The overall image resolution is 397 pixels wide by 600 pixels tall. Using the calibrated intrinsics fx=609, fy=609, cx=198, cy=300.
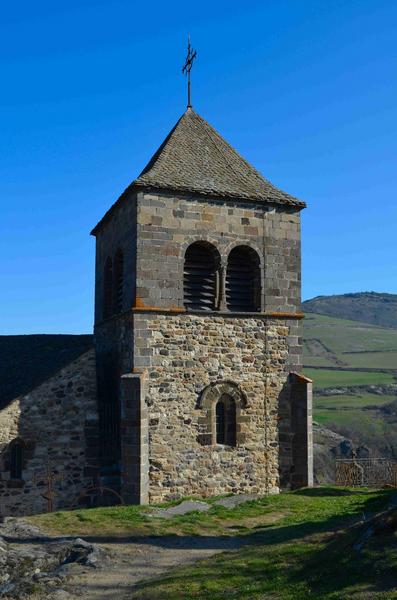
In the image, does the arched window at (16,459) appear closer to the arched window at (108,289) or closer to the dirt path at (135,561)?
the dirt path at (135,561)

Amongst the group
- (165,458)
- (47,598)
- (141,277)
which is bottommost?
(47,598)

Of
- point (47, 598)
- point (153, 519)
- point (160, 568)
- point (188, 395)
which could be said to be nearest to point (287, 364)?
point (188, 395)

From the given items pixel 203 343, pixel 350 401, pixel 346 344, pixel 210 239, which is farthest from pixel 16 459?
pixel 346 344

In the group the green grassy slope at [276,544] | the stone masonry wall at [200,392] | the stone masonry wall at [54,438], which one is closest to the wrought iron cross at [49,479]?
the stone masonry wall at [54,438]

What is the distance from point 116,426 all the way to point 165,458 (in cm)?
196

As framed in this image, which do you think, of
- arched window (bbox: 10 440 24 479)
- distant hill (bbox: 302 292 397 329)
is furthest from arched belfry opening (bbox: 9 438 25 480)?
distant hill (bbox: 302 292 397 329)

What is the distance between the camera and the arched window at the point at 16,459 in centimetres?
1530

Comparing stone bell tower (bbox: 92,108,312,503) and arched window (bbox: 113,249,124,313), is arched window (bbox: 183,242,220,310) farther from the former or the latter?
arched window (bbox: 113,249,124,313)

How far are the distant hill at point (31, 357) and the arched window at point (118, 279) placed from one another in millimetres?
1486

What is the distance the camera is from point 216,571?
896cm

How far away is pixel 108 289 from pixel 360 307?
16301 centimetres

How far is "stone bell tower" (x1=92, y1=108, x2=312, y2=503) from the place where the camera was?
50.5ft

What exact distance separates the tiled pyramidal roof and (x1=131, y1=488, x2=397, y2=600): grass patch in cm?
894

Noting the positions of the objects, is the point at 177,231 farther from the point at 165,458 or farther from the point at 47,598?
the point at 47,598
